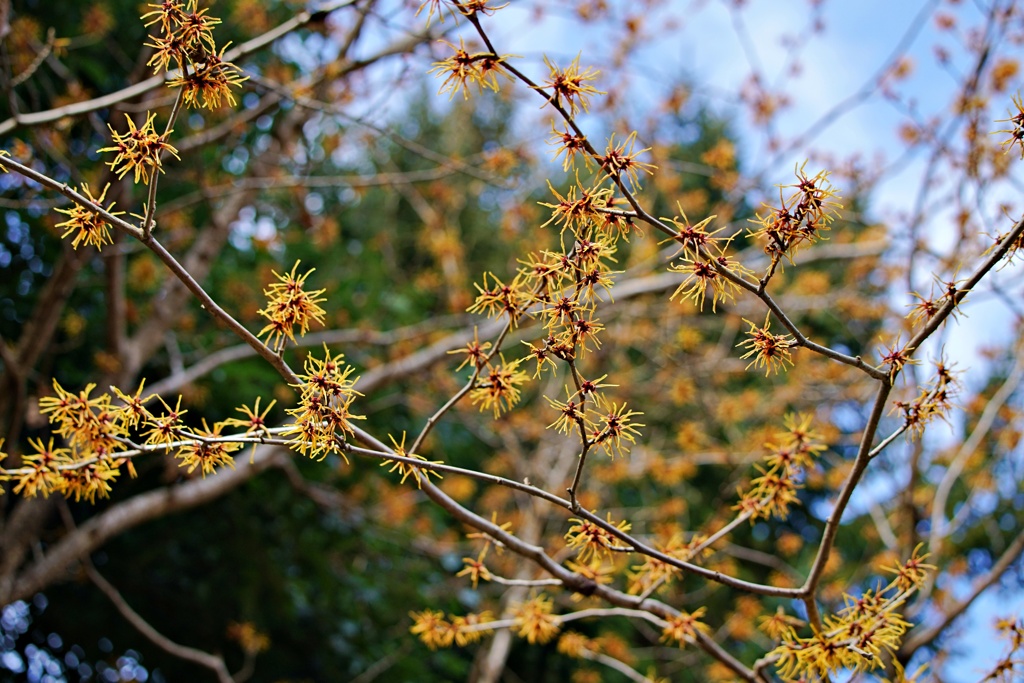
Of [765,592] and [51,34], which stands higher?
[51,34]

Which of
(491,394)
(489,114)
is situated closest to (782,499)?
(491,394)

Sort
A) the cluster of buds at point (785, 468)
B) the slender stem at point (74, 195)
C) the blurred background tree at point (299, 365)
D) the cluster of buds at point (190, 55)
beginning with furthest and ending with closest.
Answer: the blurred background tree at point (299, 365) → the cluster of buds at point (785, 468) → the cluster of buds at point (190, 55) → the slender stem at point (74, 195)

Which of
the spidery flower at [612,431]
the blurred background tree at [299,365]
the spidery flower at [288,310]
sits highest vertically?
the blurred background tree at [299,365]

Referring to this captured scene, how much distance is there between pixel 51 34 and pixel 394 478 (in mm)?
4748

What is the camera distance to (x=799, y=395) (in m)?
6.57

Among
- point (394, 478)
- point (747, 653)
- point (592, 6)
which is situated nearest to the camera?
point (592, 6)

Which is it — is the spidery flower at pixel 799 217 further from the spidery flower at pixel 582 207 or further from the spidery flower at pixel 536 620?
the spidery flower at pixel 536 620

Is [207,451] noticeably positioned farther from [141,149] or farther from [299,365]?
[299,365]

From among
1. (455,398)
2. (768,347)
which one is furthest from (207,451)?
(768,347)

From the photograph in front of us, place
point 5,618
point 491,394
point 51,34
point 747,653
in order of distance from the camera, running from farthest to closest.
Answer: point 747,653
point 5,618
point 51,34
point 491,394

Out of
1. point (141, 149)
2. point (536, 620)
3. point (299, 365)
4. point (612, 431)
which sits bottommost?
point (536, 620)

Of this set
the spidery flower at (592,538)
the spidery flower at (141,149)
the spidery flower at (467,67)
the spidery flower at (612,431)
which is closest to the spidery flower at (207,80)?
the spidery flower at (141,149)

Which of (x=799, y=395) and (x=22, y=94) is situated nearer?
(x=22, y=94)

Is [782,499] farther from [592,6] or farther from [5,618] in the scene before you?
[5,618]
